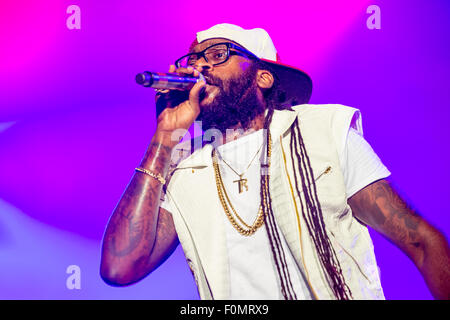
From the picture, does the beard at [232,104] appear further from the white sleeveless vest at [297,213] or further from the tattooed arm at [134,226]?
the tattooed arm at [134,226]

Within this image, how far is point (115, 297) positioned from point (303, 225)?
111 centimetres

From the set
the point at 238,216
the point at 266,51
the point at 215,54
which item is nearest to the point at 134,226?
the point at 238,216

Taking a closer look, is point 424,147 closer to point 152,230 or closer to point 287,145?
point 287,145

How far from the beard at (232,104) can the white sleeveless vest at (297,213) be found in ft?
0.51

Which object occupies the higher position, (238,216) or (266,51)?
(266,51)

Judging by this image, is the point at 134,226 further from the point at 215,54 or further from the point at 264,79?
the point at 264,79

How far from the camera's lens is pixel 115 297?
2244 mm

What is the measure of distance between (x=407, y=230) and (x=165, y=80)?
1039mm

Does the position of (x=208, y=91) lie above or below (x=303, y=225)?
above

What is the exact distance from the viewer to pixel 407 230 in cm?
160

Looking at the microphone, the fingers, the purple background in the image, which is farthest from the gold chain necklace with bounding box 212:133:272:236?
the purple background

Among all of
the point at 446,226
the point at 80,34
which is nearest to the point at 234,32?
the point at 80,34

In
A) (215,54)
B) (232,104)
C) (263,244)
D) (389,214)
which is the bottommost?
(263,244)

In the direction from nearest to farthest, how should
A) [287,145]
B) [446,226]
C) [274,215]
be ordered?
[274,215]
[287,145]
[446,226]
